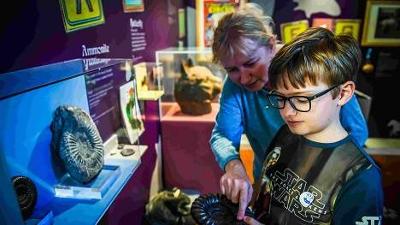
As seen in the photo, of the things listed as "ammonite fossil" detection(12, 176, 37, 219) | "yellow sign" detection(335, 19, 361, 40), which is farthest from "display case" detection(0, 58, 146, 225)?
"yellow sign" detection(335, 19, 361, 40)

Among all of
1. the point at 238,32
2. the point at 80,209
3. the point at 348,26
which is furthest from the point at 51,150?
the point at 348,26

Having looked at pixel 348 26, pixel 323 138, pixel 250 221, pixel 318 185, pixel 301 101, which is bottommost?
pixel 250 221

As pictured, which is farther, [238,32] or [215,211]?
[238,32]

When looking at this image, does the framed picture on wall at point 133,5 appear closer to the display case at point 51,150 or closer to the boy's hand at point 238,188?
the display case at point 51,150

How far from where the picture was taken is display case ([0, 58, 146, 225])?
66cm

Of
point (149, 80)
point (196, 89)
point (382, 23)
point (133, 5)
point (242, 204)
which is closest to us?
point (242, 204)

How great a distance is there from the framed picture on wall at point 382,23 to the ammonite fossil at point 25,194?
2.80m

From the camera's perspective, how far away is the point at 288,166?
0.88m

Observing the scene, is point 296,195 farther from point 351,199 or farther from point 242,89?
point 242,89

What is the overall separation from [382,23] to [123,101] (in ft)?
7.75

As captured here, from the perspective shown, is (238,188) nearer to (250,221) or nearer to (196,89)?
(250,221)

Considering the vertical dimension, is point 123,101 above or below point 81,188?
above

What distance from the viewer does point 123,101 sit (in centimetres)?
142

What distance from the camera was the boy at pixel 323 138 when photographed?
710mm
